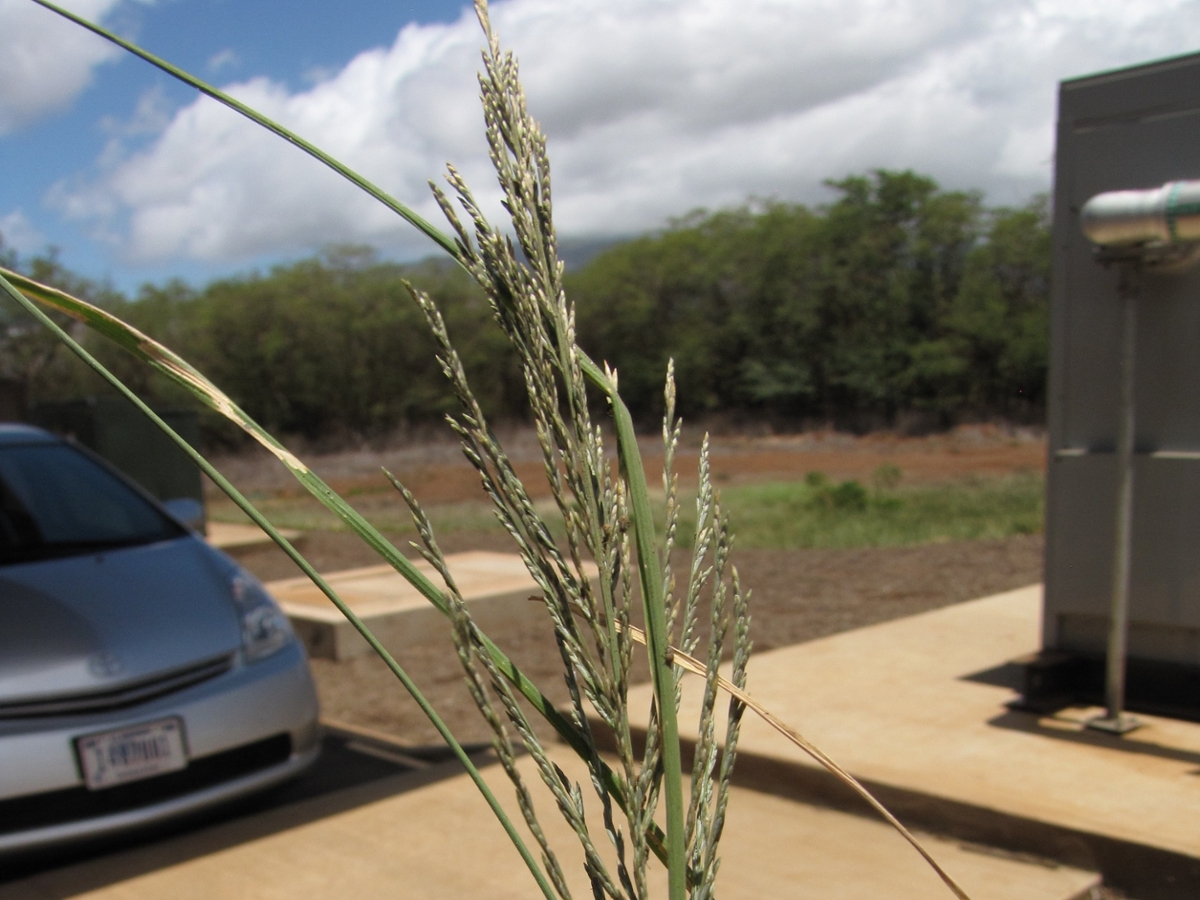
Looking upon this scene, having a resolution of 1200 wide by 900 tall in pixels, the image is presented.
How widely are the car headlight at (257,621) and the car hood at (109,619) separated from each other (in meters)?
0.05

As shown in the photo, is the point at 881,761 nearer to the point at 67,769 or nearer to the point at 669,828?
the point at 67,769

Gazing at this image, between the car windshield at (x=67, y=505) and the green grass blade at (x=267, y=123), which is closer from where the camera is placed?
the green grass blade at (x=267, y=123)

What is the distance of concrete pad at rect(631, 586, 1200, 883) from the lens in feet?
11.4

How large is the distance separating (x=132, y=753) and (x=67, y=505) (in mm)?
1742

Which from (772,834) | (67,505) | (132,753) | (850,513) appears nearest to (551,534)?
(772,834)

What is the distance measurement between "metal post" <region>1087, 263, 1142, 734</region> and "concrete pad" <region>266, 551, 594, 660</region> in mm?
3733

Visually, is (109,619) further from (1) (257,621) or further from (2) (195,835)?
(2) (195,835)

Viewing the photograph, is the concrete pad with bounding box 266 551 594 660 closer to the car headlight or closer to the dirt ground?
the dirt ground

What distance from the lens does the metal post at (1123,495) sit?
413 centimetres

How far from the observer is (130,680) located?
404cm

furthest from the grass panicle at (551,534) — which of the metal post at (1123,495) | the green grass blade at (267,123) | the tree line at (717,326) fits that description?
the tree line at (717,326)

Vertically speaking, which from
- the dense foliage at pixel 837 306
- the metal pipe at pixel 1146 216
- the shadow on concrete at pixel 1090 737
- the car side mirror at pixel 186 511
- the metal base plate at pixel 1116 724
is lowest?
the shadow on concrete at pixel 1090 737

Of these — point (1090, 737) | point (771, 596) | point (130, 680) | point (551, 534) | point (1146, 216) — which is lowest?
point (771, 596)

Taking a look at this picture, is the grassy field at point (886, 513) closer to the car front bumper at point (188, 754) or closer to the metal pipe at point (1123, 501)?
the metal pipe at point (1123, 501)
